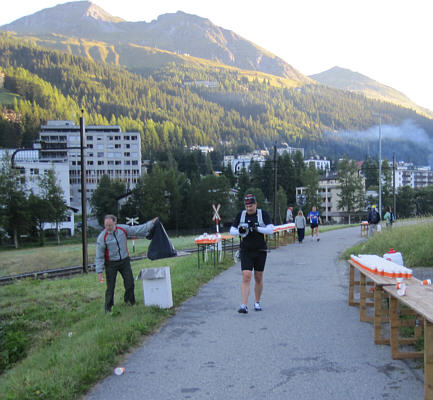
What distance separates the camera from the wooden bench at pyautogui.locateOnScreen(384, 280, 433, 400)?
4113 millimetres

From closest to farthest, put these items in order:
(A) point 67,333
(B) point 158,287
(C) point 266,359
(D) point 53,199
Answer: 1. (C) point 266,359
2. (A) point 67,333
3. (B) point 158,287
4. (D) point 53,199

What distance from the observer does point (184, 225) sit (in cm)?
9069

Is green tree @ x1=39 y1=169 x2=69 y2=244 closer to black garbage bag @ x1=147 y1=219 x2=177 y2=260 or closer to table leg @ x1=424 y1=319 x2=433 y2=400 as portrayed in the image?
black garbage bag @ x1=147 y1=219 x2=177 y2=260

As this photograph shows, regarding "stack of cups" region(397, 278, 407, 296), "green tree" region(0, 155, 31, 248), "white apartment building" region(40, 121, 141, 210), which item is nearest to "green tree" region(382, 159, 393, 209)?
"green tree" region(0, 155, 31, 248)

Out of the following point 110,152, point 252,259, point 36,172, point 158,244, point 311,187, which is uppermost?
point 110,152

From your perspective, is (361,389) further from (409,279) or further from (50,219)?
(50,219)

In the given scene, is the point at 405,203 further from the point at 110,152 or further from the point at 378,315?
the point at 378,315

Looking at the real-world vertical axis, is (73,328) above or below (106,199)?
below

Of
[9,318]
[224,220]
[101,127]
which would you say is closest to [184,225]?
[224,220]

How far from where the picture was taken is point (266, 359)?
5.46m

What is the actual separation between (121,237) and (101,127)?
142 metres

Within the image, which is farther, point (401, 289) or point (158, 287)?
point (158, 287)

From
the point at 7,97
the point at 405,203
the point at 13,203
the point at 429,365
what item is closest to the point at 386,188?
the point at 405,203

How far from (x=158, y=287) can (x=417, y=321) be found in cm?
426
